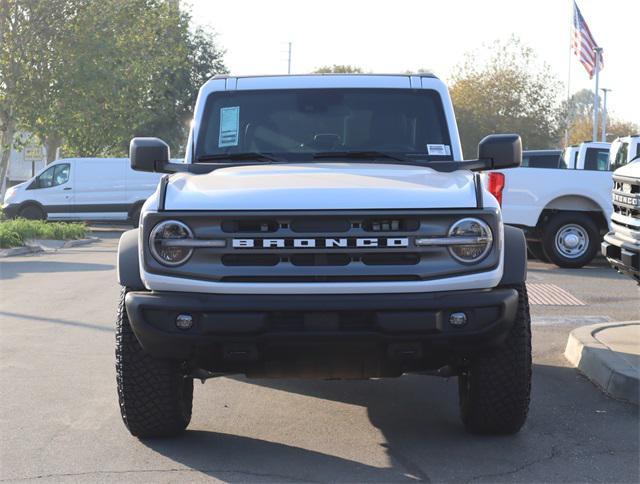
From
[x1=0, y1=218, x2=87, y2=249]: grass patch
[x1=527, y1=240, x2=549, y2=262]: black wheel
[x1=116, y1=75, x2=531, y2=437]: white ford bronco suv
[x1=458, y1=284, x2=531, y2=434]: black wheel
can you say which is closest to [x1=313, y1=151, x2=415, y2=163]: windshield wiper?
[x1=116, y1=75, x2=531, y2=437]: white ford bronco suv

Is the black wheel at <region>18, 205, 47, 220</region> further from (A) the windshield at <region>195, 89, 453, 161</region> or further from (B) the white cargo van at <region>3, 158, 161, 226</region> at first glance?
(A) the windshield at <region>195, 89, 453, 161</region>

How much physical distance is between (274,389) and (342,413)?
894 millimetres

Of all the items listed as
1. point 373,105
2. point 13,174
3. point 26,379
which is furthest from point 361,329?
point 13,174

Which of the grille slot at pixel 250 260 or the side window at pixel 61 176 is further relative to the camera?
the side window at pixel 61 176

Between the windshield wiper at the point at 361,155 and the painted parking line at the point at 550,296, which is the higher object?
the windshield wiper at the point at 361,155

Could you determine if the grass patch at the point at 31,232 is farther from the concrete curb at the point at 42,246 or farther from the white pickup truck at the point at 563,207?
the white pickup truck at the point at 563,207

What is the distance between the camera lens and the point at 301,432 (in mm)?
6176

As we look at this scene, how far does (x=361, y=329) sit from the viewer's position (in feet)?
17.2

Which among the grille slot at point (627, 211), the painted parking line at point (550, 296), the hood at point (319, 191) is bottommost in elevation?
the painted parking line at point (550, 296)

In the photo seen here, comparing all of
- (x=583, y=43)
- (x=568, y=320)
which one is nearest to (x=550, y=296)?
(x=568, y=320)

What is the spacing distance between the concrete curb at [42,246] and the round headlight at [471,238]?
15945 millimetres

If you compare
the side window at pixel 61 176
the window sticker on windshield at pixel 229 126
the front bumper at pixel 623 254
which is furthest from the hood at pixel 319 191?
the side window at pixel 61 176

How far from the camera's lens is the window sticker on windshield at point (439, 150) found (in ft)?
22.6

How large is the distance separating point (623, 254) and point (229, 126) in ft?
10.9
